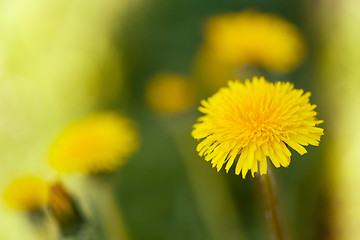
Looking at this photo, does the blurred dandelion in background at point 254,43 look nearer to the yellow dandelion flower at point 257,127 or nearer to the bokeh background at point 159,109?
the bokeh background at point 159,109

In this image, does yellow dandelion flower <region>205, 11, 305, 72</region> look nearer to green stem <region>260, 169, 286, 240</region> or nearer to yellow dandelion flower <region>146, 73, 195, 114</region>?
yellow dandelion flower <region>146, 73, 195, 114</region>

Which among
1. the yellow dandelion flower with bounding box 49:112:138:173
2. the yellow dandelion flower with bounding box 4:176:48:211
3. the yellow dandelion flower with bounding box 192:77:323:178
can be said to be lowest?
the yellow dandelion flower with bounding box 192:77:323:178

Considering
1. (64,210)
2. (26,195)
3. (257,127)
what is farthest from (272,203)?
(26,195)

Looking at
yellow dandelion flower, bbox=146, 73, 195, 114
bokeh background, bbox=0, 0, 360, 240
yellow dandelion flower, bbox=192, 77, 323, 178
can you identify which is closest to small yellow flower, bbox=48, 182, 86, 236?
bokeh background, bbox=0, 0, 360, 240

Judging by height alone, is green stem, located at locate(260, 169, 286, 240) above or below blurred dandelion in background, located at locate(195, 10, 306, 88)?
below

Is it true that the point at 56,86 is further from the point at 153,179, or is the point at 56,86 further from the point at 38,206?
the point at 38,206

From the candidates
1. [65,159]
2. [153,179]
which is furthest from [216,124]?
[153,179]
